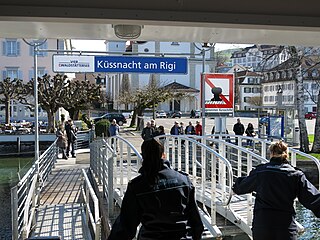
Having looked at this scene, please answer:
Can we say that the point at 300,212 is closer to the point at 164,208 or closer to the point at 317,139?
the point at 164,208

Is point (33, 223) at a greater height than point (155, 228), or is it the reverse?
point (155, 228)

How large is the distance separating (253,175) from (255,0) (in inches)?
60.8

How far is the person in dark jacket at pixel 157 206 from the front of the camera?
2.95 m

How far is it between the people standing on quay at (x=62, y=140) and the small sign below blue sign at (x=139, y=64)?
7.38m

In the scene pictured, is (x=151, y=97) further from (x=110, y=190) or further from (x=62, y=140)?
(x=110, y=190)

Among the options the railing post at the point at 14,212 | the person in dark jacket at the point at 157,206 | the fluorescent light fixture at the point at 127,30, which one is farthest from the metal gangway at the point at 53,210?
the person in dark jacket at the point at 157,206

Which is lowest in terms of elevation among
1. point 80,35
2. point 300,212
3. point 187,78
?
point 300,212

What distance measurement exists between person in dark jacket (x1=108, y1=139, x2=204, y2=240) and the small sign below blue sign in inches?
379

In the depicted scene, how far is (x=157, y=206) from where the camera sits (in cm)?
295

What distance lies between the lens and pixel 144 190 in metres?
2.96

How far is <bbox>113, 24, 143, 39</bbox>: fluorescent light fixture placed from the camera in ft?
14.0

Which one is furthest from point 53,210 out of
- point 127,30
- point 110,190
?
point 127,30

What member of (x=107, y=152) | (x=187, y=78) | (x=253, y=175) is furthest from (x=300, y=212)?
(x=187, y=78)

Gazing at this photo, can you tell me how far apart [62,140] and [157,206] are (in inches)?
692
